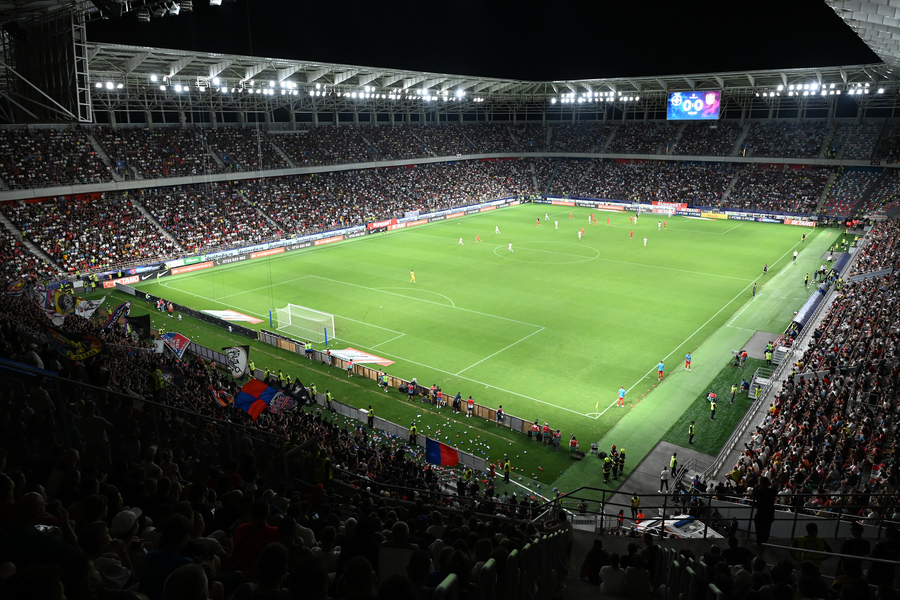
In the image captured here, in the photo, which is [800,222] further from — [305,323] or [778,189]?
[305,323]

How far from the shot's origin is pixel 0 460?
6.25 m

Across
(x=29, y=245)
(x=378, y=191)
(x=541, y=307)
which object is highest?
(x=378, y=191)

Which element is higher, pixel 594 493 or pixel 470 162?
pixel 470 162

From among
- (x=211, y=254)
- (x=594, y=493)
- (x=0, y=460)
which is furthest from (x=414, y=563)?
(x=211, y=254)

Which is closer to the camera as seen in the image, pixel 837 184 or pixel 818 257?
pixel 818 257

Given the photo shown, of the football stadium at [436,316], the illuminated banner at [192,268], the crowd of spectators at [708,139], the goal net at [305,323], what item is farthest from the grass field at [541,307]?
the crowd of spectators at [708,139]

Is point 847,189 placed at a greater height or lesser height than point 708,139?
lesser

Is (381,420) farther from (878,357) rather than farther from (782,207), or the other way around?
(782,207)

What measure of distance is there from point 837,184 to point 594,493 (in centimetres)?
6546

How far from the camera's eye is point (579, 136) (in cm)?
9244

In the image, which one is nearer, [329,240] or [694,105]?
[329,240]

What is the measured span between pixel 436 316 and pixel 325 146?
41446 mm

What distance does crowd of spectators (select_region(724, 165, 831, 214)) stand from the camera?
227 feet

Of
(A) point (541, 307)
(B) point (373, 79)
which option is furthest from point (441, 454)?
(B) point (373, 79)
